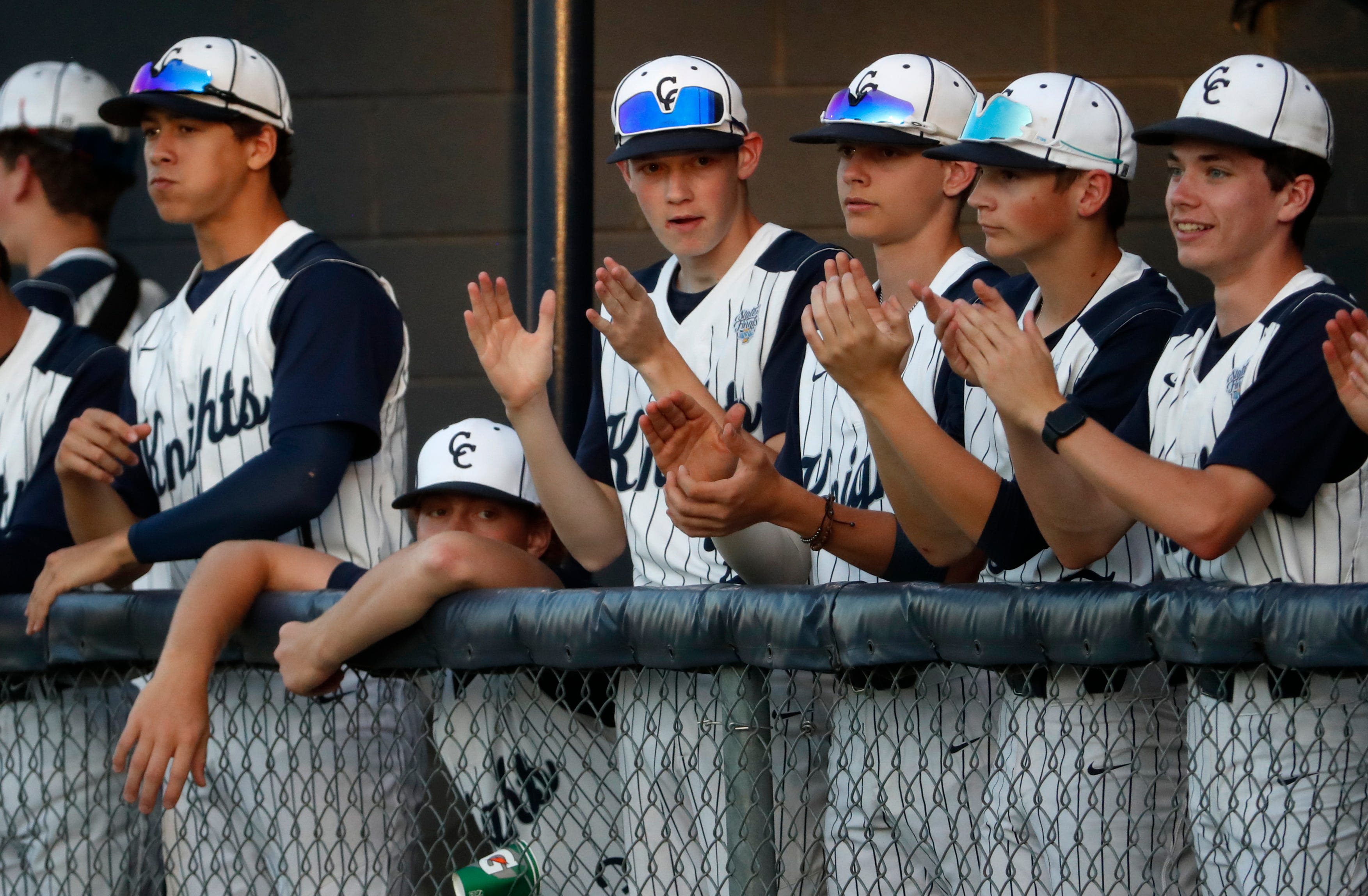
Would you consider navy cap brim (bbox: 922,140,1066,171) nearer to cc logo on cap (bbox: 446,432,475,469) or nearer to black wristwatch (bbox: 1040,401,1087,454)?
black wristwatch (bbox: 1040,401,1087,454)

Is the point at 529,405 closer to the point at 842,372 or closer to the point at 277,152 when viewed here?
the point at 842,372

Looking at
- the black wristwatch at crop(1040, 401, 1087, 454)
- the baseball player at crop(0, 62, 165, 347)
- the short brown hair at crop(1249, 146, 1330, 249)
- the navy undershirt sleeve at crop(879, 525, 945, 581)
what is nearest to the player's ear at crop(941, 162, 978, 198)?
the short brown hair at crop(1249, 146, 1330, 249)

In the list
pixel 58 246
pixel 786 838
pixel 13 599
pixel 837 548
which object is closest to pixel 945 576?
pixel 837 548

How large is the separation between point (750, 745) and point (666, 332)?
920 mm

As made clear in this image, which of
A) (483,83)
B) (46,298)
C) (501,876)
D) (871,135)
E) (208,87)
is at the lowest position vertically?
(501,876)

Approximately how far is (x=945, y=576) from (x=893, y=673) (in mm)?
537

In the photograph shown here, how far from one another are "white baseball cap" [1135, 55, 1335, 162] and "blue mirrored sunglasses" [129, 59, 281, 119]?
149cm

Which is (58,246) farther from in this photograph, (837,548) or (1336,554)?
(1336,554)

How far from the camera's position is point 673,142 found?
258 centimetres

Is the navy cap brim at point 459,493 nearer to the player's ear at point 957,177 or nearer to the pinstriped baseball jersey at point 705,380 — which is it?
the pinstriped baseball jersey at point 705,380

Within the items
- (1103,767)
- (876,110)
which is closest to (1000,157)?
(876,110)

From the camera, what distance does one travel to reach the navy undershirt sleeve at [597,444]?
2680 millimetres

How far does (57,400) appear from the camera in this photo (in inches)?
115

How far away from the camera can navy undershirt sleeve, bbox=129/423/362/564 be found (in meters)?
2.41
